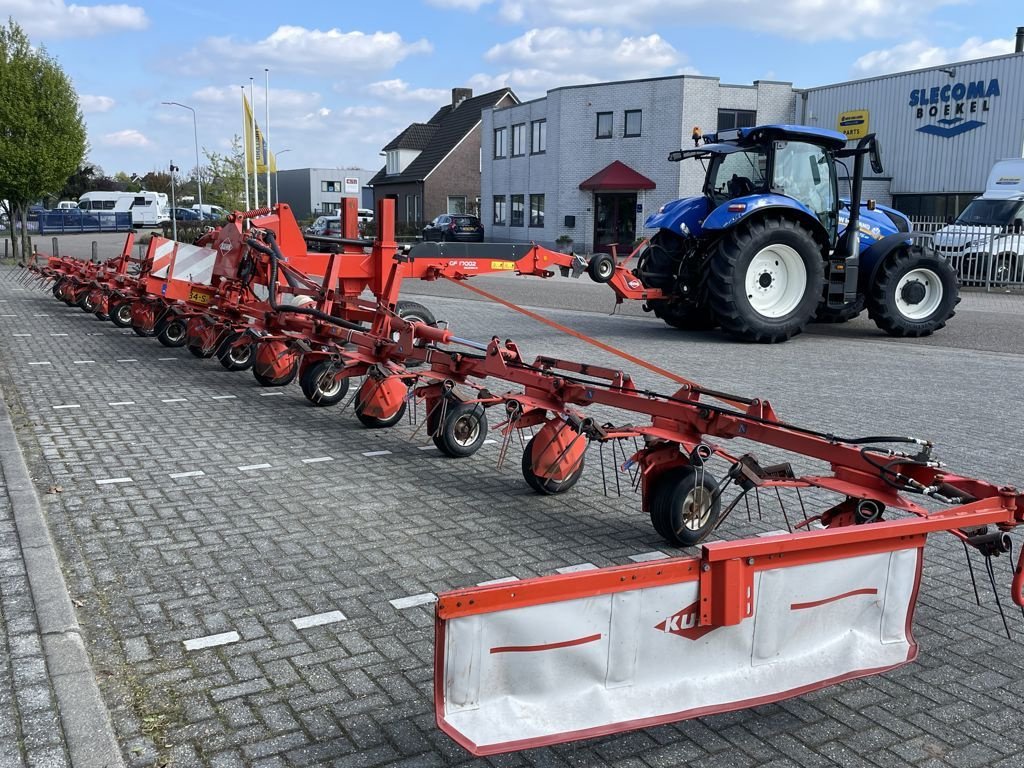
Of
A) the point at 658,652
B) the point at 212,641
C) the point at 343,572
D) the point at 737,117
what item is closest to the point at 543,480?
the point at 343,572

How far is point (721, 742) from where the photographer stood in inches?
132

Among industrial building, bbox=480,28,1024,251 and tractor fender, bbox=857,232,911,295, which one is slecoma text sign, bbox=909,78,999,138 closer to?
industrial building, bbox=480,28,1024,251

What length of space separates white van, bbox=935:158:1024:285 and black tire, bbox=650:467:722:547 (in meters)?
19.0

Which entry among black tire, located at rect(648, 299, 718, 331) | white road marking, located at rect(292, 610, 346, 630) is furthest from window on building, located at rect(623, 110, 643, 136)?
white road marking, located at rect(292, 610, 346, 630)

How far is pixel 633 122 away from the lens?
36625mm

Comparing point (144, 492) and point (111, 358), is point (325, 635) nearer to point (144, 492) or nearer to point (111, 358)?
point (144, 492)

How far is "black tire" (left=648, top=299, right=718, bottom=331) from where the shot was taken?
47.4 ft

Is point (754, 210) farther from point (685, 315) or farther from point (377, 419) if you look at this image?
point (377, 419)

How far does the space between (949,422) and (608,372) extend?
3940 mm

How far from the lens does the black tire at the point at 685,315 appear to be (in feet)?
47.4

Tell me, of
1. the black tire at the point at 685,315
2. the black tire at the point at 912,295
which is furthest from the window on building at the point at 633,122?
the black tire at the point at 912,295

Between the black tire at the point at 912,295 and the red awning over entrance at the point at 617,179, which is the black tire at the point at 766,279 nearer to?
the black tire at the point at 912,295

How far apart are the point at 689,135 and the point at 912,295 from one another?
2332cm

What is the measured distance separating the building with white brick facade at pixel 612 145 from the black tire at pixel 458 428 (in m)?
29.2
